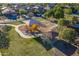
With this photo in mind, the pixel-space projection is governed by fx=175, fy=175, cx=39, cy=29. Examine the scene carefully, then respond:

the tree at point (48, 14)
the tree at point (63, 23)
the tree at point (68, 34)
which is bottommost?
the tree at point (68, 34)

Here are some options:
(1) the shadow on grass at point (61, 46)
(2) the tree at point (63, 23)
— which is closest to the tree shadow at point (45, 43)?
(1) the shadow on grass at point (61, 46)

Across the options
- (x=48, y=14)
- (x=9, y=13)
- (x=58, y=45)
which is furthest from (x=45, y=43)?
(x=9, y=13)

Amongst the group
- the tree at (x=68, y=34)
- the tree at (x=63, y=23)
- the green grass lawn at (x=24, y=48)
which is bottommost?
the green grass lawn at (x=24, y=48)

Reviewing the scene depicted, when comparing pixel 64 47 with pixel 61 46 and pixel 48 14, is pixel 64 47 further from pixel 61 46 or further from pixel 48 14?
pixel 48 14

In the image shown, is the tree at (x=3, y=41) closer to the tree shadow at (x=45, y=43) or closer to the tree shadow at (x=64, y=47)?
the tree shadow at (x=45, y=43)

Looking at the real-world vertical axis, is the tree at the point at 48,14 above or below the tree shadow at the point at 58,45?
above

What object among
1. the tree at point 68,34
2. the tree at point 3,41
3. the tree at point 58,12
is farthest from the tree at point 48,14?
the tree at point 3,41

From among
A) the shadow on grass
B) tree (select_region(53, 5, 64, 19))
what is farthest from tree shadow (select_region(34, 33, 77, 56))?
tree (select_region(53, 5, 64, 19))

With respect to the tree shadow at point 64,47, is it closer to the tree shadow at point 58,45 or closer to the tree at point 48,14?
the tree shadow at point 58,45
